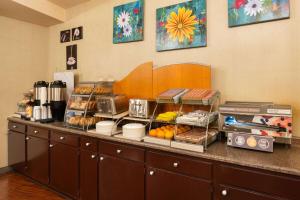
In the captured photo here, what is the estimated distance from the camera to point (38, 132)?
2.87 m

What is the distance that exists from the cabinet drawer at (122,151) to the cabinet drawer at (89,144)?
0.25ft

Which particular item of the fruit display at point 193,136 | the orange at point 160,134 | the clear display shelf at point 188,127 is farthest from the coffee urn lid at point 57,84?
the fruit display at point 193,136

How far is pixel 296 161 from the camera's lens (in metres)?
1.33

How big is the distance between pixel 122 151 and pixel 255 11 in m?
1.77

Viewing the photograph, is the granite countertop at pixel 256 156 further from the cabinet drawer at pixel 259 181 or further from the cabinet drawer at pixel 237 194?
the cabinet drawer at pixel 237 194

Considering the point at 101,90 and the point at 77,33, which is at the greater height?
the point at 77,33

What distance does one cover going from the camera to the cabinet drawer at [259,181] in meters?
1.22

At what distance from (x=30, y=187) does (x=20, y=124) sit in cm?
94

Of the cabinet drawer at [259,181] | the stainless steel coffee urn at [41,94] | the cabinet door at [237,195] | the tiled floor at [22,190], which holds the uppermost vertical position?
the stainless steel coffee urn at [41,94]

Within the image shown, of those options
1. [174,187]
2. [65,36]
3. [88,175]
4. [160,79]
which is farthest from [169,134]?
[65,36]

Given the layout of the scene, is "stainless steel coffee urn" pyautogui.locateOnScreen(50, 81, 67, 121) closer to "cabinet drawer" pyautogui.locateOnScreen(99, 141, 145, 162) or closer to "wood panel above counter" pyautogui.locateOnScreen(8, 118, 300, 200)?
"wood panel above counter" pyautogui.locateOnScreen(8, 118, 300, 200)

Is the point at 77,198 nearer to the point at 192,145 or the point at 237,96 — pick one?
the point at 192,145

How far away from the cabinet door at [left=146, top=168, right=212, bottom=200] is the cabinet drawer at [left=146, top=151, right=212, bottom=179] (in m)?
0.04

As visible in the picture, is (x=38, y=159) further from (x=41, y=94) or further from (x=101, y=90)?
(x=101, y=90)
